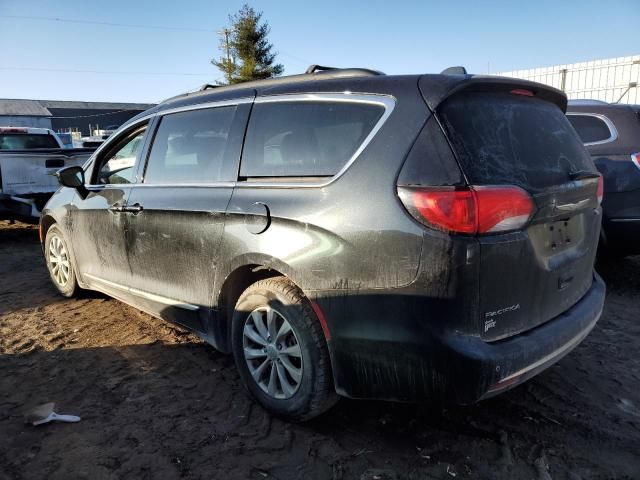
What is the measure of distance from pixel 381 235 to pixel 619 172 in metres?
3.51

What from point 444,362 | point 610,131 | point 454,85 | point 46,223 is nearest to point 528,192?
point 454,85

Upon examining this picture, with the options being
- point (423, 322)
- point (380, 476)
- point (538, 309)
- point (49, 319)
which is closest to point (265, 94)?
point (423, 322)

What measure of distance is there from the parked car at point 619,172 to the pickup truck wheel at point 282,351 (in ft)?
11.5

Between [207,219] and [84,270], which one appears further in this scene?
[84,270]

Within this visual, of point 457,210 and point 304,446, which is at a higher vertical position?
point 457,210

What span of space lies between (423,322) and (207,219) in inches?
59.8

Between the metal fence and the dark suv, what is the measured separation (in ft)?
45.9

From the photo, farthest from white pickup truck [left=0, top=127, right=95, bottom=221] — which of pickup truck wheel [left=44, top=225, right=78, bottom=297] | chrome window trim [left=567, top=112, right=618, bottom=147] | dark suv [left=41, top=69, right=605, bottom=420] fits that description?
chrome window trim [left=567, top=112, right=618, bottom=147]

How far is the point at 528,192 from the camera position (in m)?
2.23

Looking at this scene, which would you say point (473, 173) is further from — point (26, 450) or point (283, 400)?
point (26, 450)

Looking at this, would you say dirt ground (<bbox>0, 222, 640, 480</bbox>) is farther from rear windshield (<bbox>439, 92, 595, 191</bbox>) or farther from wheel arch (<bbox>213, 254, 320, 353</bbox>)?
rear windshield (<bbox>439, 92, 595, 191</bbox>)

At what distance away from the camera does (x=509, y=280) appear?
218 centimetres

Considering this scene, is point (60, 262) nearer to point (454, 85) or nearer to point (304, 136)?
point (304, 136)

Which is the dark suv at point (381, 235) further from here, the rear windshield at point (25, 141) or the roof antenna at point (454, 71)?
the rear windshield at point (25, 141)
